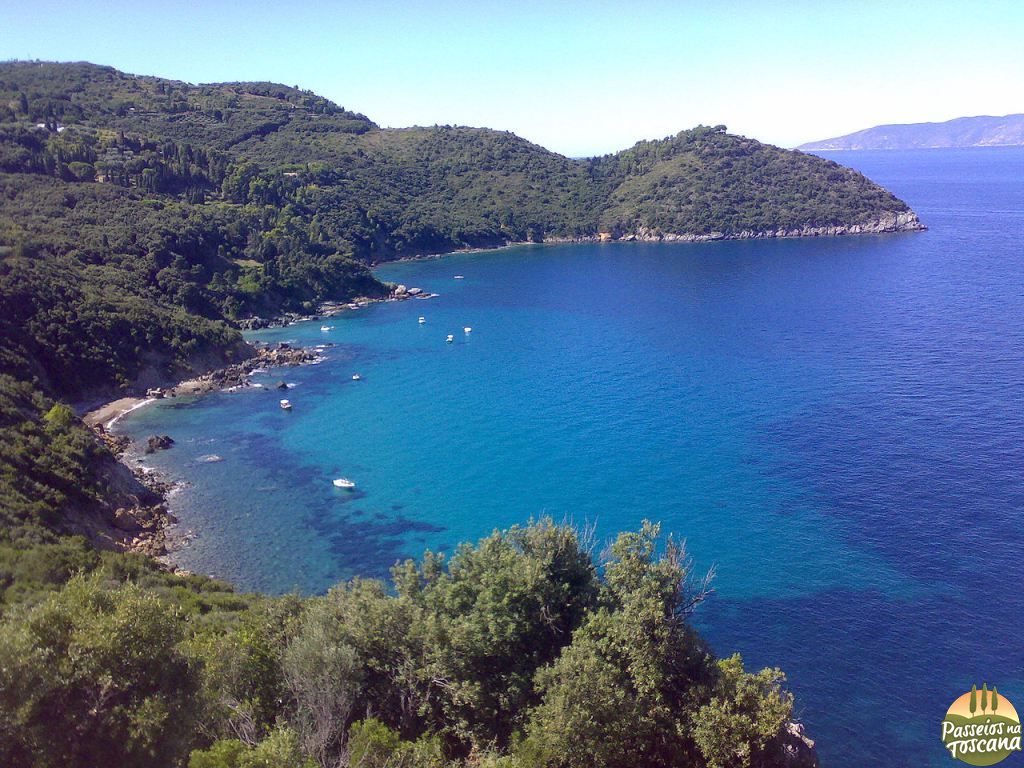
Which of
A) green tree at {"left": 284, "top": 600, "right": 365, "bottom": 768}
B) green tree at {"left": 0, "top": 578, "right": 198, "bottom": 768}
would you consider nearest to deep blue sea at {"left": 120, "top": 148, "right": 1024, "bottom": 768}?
green tree at {"left": 284, "top": 600, "right": 365, "bottom": 768}

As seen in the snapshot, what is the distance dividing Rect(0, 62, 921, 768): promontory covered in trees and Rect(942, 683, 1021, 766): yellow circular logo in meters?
5.98

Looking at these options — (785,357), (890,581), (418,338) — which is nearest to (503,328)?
(418,338)

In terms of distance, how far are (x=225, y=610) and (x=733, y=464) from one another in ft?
117

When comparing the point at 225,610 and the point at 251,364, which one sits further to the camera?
the point at 251,364

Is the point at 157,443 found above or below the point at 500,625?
below

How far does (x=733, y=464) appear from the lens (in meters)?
50.8

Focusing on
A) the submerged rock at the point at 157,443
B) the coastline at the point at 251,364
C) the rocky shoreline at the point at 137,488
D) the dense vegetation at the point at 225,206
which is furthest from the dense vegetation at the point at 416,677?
the dense vegetation at the point at 225,206

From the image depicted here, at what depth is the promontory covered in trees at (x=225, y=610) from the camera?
15.2 m

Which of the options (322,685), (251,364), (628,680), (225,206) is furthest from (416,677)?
(225,206)

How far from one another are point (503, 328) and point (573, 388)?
30358 millimetres

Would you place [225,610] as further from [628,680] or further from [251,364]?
[251,364]

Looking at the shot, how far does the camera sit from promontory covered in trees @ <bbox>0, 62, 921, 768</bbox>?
15.2 metres

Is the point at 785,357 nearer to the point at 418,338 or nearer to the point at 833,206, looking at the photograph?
the point at 418,338

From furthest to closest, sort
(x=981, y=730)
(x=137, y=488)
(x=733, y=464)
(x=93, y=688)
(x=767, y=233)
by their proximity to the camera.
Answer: (x=767, y=233) → (x=733, y=464) → (x=137, y=488) → (x=981, y=730) → (x=93, y=688)
